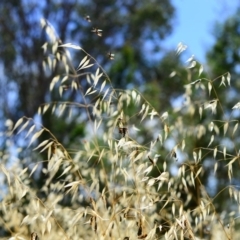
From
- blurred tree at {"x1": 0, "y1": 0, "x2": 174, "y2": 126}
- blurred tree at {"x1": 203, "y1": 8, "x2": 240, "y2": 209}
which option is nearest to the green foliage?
blurred tree at {"x1": 203, "y1": 8, "x2": 240, "y2": 209}

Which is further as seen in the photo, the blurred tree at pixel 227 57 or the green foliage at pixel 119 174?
the blurred tree at pixel 227 57

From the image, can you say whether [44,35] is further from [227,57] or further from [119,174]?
[119,174]

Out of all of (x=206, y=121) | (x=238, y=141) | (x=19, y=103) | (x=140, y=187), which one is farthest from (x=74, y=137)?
(x=140, y=187)

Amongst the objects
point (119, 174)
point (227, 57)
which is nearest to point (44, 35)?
point (227, 57)

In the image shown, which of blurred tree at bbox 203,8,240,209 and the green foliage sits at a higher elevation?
the green foliage

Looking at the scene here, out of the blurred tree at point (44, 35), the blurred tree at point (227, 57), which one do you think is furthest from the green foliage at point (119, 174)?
the blurred tree at point (44, 35)

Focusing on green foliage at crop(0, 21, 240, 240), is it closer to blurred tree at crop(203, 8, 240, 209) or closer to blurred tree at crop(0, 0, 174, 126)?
blurred tree at crop(203, 8, 240, 209)

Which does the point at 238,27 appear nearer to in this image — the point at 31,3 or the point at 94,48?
the point at 94,48

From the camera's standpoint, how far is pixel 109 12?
11500mm

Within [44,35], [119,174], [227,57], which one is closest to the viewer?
[119,174]

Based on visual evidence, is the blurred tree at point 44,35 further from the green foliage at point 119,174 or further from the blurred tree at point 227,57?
the green foliage at point 119,174

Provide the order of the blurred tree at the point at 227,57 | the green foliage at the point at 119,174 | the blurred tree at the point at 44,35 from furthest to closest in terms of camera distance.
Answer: the blurred tree at the point at 44,35, the blurred tree at the point at 227,57, the green foliage at the point at 119,174

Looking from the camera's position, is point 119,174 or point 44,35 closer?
point 119,174

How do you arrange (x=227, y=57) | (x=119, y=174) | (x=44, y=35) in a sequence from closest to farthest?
(x=119, y=174) → (x=227, y=57) → (x=44, y=35)
